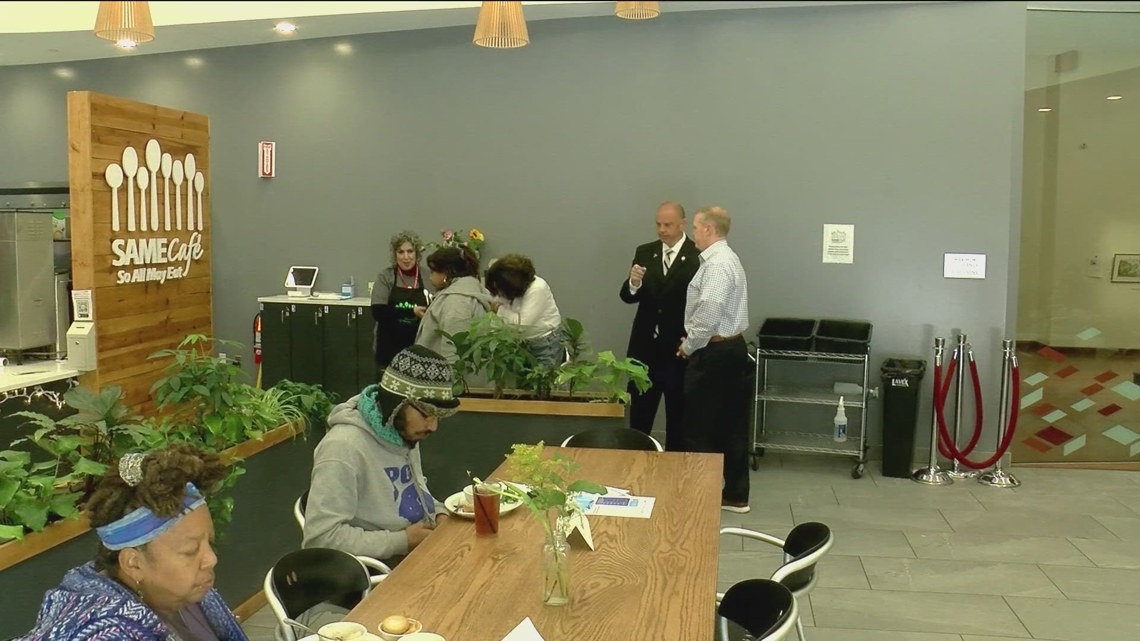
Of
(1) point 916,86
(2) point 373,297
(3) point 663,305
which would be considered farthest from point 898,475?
(2) point 373,297

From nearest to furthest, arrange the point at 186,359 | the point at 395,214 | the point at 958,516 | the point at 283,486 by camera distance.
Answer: the point at 186,359, the point at 283,486, the point at 958,516, the point at 395,214

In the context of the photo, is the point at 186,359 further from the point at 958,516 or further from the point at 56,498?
the point at 958,516

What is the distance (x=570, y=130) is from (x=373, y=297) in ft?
6.48

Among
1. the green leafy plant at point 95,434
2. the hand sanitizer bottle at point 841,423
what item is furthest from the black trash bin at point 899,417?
→ the green leafy plant at point 95,434

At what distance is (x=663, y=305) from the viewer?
239 inches

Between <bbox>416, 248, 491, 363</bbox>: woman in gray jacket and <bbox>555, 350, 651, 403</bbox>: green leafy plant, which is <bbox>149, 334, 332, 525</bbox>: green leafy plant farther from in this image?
<bbox>555, 350, 651, 403</bbox>: green leafy plant

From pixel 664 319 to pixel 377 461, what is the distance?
10.6ft

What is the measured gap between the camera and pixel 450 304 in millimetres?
5480

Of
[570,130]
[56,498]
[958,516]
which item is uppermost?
[570,130]

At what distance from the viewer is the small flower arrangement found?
758cm

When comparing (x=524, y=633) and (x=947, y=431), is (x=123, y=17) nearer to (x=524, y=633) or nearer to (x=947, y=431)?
(x=524, y=633)

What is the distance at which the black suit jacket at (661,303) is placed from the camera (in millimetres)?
6035

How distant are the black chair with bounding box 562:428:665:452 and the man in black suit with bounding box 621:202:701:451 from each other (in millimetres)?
1678

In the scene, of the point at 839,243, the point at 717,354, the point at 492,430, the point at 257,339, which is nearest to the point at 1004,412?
the point at 839,243
